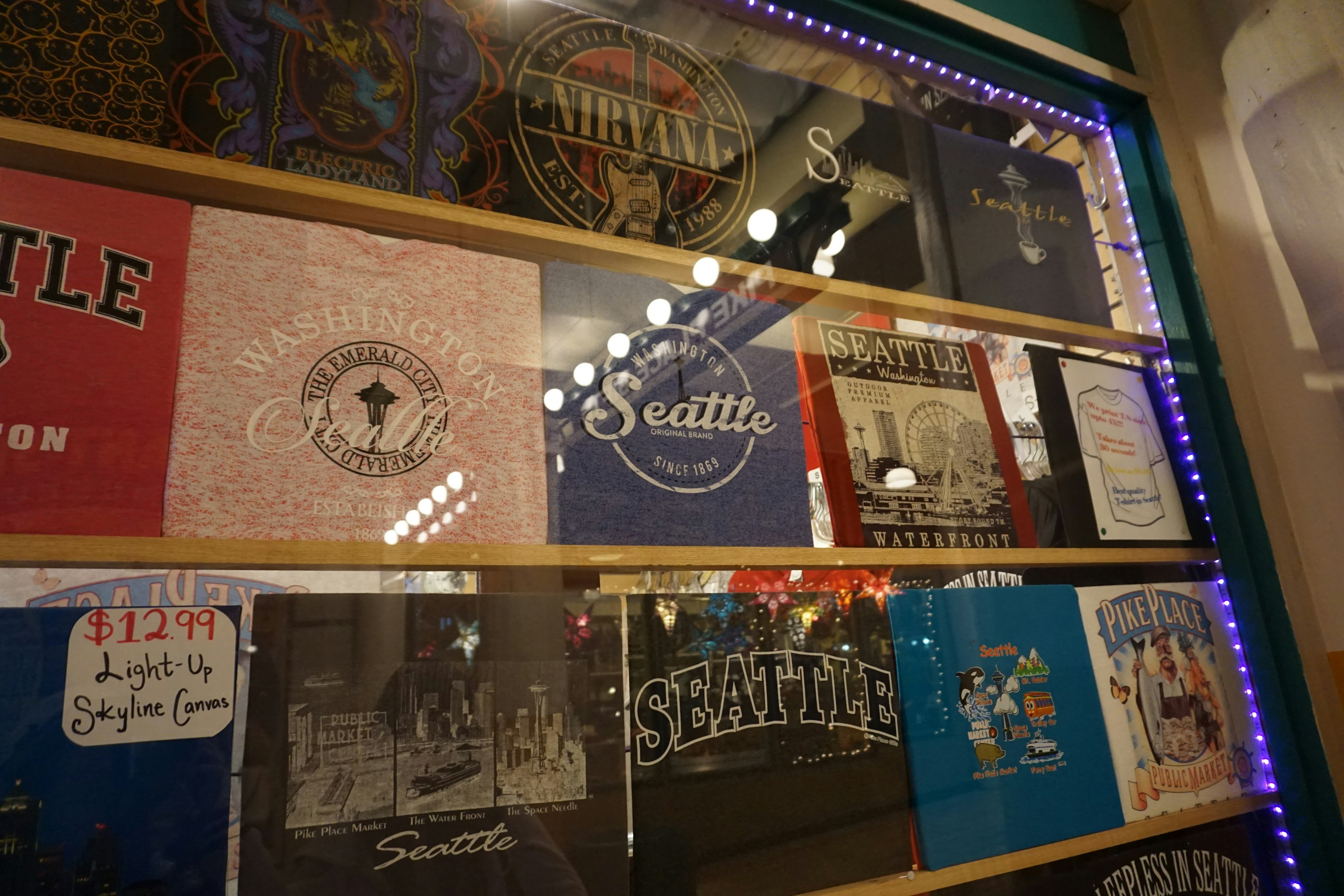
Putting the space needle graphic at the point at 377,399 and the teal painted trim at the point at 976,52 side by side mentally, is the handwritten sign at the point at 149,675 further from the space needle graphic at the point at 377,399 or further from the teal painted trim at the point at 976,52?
the teal painted trim at the point at 976,52

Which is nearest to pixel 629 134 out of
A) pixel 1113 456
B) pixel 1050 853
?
pixel 1113 456

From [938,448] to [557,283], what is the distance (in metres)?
0.74

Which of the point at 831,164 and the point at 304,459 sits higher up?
the point at 831,164

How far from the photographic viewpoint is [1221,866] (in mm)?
1422

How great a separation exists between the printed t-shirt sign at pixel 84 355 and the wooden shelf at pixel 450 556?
0.02m

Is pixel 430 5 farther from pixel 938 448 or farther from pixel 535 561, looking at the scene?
pixel 938 448

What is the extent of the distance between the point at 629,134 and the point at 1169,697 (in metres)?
1.40

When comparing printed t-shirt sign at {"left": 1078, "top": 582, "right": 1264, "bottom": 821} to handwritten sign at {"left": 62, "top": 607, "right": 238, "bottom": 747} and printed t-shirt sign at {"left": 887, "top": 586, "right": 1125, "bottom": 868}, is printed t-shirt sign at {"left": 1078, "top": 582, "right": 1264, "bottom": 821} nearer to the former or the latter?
printed t-shirt sign at {"left": 887, "top": 586, "right": 1125, "bottom": 868}

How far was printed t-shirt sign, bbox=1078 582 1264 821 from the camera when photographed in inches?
55.7

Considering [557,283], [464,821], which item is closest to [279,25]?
[557,283]

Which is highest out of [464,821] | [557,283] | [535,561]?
[557,283]

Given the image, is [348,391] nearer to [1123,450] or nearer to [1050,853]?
[1050,853]

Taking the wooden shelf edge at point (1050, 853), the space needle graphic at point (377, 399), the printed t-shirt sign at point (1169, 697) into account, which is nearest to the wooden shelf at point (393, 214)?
the space needle graphic at point (377, 399)

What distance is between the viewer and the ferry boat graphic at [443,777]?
36.8 inches
